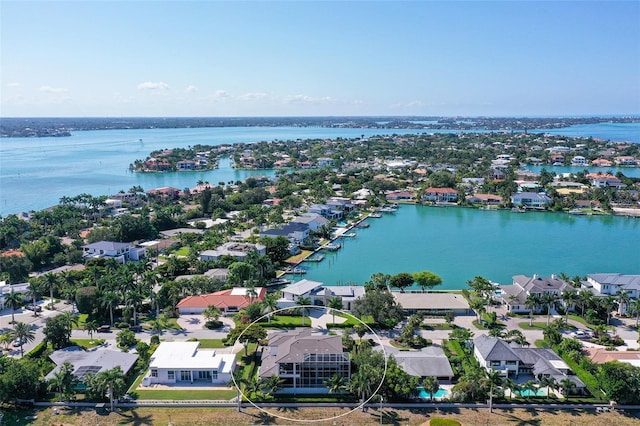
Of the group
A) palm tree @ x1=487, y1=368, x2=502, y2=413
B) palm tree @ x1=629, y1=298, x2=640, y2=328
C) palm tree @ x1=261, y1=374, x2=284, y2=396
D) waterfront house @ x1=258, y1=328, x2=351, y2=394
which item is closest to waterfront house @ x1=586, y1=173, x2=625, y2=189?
palm tree @ x1=629, y1=298, x2=640, y2=328

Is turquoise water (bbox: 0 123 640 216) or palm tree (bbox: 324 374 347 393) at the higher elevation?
turquoise water (bbox: 0 123 640 216)

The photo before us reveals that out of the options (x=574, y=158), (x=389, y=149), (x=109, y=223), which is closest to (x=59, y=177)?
(x=109, y=223)

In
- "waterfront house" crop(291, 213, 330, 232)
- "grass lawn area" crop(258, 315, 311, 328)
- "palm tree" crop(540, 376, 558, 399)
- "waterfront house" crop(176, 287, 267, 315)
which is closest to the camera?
"palm tree" crop(540, 376, 558, 399)

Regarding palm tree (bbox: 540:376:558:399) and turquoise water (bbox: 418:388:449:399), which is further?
turquoise water (bbox: 418:388:449:399)

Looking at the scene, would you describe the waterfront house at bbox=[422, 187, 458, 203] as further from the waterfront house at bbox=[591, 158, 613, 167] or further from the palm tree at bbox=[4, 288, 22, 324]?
the palm tree at bbox=[4, 288, 22, 324]

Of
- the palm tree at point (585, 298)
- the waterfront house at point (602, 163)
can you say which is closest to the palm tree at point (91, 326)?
the palm tree at point (585, 298)

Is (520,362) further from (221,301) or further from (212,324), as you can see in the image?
(221,301)

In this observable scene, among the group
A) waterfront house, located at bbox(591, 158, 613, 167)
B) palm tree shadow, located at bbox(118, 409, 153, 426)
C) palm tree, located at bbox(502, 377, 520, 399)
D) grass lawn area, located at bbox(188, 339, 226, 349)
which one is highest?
waterfront house, located at bbox(591, 158, 613, 167)

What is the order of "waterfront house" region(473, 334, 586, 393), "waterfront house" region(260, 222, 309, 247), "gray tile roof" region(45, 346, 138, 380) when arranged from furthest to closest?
1. "waterfront house" region(260, 222, 309, 247)
2. "waterfront house" region(473, 334, 586, 393)
3. "gray tile roof" region(45, 346, 138, 380)
